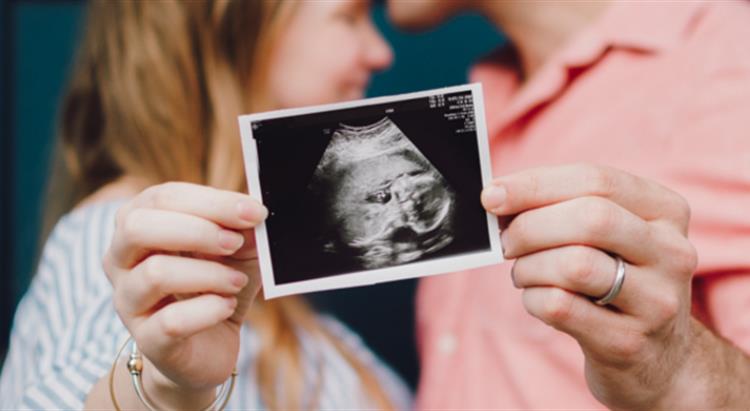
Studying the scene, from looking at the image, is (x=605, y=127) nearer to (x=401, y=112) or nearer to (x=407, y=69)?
(x=401, y=112)

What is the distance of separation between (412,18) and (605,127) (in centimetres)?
54

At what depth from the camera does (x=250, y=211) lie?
0.86m

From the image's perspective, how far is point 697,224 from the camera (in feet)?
3.71

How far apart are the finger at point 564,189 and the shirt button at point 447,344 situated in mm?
598

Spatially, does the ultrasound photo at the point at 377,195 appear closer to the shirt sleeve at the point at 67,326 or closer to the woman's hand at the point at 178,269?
the woman's hand at the point at 178,269

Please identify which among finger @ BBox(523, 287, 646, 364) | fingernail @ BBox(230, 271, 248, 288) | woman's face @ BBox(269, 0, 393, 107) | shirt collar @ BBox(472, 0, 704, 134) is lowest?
finger @ BBox(523, 287, 646, 364)

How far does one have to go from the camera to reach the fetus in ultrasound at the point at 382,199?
907 mm

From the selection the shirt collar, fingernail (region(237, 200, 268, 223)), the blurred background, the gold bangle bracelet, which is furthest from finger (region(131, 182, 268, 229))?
the blurred background

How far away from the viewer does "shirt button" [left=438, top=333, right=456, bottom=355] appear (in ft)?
4.65

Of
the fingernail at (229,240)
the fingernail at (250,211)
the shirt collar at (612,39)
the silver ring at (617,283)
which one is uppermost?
the shirt collar at (612,39)

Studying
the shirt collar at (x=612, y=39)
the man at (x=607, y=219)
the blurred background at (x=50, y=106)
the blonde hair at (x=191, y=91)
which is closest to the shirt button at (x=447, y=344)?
the man at (x=607, y=219)

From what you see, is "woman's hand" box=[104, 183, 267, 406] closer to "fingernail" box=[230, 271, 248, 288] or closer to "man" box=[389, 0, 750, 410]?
"fingernail" box=[230, 271, 248, 288]

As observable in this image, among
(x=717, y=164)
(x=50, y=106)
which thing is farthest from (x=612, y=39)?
(x=50, y=106)

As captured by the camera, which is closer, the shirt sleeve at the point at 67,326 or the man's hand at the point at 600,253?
the man's hand at the point at 600,253
